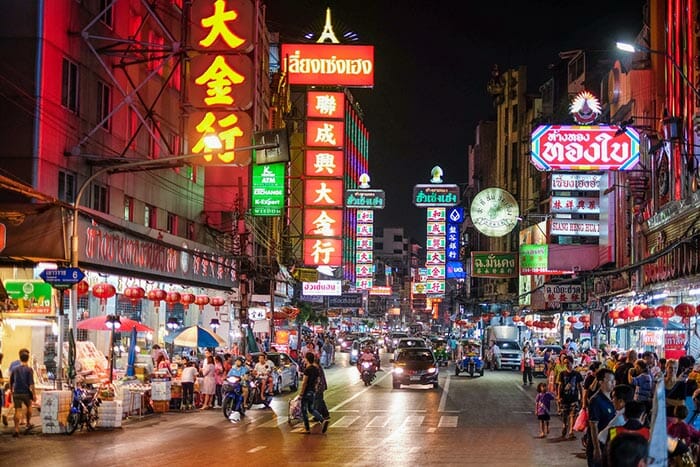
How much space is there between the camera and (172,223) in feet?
137

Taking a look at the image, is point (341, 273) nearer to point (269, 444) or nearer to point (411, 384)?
point (411, 384)

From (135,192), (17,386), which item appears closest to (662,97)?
(135,192)

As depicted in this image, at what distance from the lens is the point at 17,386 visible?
2159 centimetres

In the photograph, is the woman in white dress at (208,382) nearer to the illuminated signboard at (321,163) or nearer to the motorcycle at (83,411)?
the motorcycle at (83,411)

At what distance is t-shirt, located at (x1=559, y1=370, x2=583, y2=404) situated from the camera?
22.2 m

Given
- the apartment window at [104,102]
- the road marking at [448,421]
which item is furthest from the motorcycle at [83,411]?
the apartment window at [104,102]

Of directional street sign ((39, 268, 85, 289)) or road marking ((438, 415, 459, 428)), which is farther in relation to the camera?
road marking ((438, 415, 459, 428))

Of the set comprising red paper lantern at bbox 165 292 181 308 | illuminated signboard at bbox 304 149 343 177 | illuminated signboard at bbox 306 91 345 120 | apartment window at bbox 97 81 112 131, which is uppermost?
illuminated signboard at bbox 306 91 345 120

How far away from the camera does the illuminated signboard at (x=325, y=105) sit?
2121 inches

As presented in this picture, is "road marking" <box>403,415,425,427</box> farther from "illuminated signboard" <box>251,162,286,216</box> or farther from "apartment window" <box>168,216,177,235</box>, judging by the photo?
"illuminated signboard" <box>251,162,286,216</box>

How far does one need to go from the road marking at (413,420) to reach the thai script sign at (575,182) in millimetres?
28601

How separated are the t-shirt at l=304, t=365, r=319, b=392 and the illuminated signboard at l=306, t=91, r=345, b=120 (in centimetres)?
3230

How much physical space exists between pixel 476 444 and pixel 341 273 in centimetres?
7518

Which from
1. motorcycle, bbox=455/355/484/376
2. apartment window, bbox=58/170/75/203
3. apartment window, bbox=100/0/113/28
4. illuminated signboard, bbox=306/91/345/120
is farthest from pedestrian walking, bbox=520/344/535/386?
apartment window, bbox=100/0/113/28
